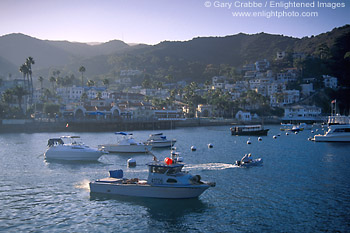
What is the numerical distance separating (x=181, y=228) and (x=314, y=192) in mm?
15248

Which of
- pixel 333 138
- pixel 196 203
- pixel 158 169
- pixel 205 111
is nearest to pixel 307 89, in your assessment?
pixel 205 111

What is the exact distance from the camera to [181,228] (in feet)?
74.8

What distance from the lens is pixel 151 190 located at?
2822cm

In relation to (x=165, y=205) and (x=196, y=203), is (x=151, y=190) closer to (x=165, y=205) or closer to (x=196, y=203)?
(x=165, y=205)

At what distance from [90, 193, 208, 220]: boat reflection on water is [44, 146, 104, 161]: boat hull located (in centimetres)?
1898

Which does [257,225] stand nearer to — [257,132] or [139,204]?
[139,204]

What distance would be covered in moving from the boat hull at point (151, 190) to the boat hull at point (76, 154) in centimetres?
1906

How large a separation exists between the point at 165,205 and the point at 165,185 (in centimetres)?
166

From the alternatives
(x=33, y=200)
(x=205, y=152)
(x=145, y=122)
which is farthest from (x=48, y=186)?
(x=145, y=122)

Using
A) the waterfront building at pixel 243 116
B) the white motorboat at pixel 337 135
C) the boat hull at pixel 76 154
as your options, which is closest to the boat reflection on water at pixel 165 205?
the boat hull at pixel 76 154

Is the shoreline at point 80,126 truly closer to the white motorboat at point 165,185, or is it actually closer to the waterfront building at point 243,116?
the waterfront building at point 243,116

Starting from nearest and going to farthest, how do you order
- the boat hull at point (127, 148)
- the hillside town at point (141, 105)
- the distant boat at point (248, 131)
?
the boat hull at point (127, 148)
the distant boat at point (248, 131)
the hillside town at point (141, 105)

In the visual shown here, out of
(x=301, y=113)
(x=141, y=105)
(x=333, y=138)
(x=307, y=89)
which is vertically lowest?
(x=333, y=138)

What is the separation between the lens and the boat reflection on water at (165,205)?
25047 mm
